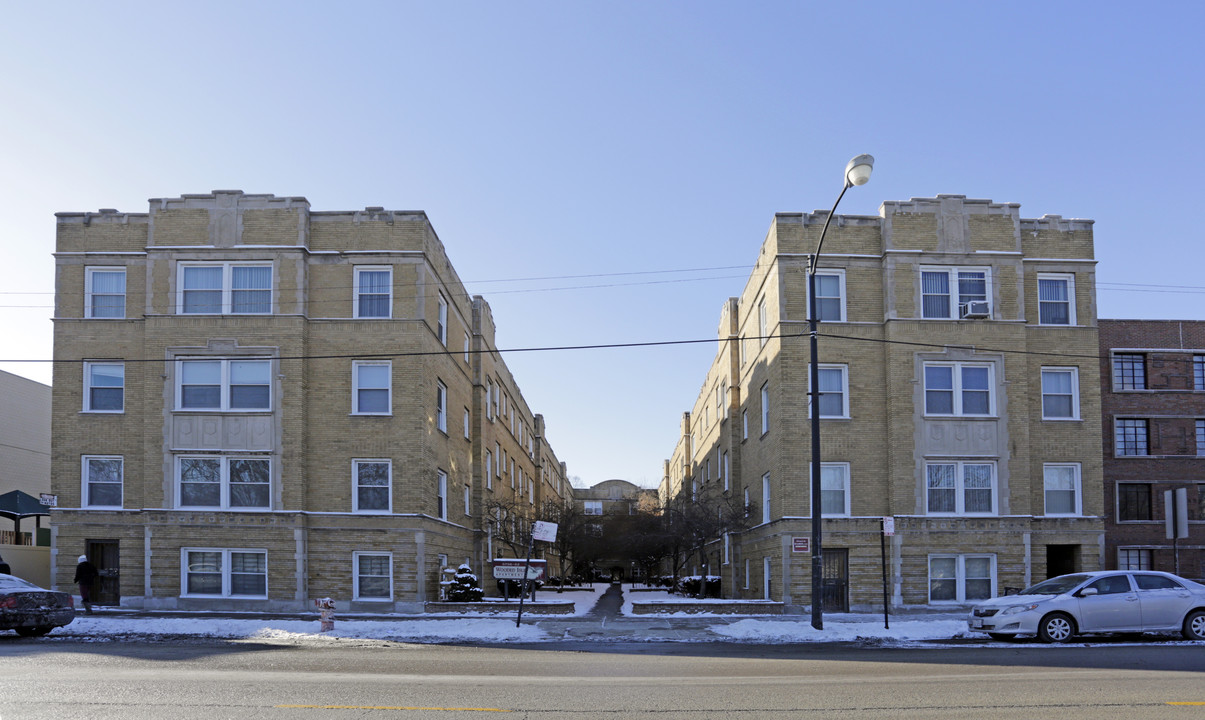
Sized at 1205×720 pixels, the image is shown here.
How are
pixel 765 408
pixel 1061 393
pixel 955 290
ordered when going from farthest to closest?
pixel 765 408
pixel 1061 393
pixel 955 290

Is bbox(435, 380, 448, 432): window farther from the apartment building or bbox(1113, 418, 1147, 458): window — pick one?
bbox(1113, 418, 1147, 458): window

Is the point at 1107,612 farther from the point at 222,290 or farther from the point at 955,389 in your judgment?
the point at 222,290

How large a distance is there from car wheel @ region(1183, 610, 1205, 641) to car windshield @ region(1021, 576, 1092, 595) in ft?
6.17

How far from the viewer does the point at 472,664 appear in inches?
624

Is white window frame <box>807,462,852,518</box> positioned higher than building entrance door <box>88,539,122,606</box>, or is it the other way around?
white window frame <box>807,462,852,518</box>

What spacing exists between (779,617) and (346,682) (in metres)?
15.5

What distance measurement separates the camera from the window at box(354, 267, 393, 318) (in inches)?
1173

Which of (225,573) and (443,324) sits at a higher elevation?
(443,324)

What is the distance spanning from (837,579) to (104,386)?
21400 mm

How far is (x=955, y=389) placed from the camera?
29719 millimetres

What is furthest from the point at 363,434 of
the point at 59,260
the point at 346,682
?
the point at 346,682

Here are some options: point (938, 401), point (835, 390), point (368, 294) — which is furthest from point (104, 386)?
point (938, 401)

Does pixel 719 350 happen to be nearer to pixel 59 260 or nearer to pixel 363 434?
pixel 363 434

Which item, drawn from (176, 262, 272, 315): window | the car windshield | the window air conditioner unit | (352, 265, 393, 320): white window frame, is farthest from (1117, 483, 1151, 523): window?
(176, 262, 272, 315): window
